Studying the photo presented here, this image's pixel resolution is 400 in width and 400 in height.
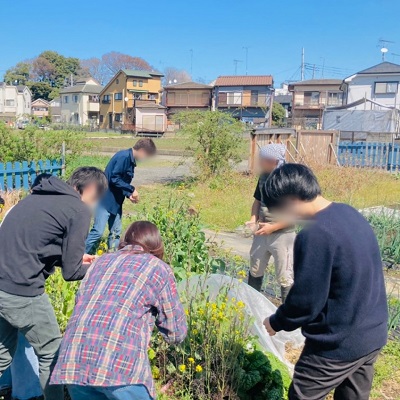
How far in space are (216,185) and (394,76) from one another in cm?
3379

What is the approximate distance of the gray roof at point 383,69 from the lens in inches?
1584

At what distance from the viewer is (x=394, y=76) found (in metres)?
40.2

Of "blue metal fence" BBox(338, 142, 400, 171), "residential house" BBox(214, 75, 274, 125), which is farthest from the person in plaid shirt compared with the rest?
"residential house" BBox(214, 75, 274, 125)

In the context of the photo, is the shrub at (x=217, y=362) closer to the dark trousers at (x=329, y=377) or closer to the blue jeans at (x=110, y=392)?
the dark trousers at (x=329, y=377)

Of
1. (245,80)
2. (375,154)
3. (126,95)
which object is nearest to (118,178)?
(375,154)

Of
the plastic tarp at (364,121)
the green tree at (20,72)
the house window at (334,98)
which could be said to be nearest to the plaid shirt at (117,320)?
the plastic tarp at (364,121)

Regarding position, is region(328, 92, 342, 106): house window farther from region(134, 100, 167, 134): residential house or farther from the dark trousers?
the dark trousers

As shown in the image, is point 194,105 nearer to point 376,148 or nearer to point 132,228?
point 376,148

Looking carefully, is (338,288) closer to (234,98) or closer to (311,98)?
(234,98)

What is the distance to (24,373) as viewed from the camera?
295 cm

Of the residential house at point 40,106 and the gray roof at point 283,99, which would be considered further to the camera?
the residential house at point 40,106

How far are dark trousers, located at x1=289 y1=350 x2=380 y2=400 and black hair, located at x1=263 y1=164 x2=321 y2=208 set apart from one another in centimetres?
73

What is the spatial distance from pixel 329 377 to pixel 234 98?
55864mm

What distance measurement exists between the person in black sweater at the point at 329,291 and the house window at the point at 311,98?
193 feet
